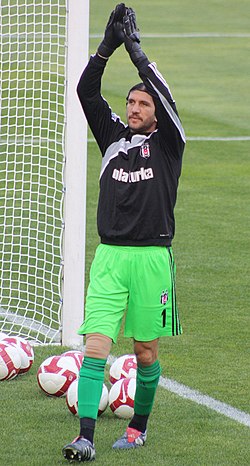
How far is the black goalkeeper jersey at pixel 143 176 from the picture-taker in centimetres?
627

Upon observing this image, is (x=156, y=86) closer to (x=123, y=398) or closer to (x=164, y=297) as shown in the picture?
(x=164, y=297)

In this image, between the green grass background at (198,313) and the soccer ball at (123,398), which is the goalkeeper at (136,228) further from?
the soccer ball at (123,398)

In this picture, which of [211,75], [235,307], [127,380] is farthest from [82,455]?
[211,75]

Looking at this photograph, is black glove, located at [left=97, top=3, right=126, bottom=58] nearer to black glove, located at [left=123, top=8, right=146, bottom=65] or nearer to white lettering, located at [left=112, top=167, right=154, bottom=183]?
black glove, located at [left=123, top=8, right=146, bottom=65]

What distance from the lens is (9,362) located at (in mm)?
7734

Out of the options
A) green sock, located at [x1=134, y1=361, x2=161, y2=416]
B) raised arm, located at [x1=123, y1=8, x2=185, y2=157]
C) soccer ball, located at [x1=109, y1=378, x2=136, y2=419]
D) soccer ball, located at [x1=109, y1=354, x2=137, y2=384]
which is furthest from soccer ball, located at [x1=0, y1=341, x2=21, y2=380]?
raised arm, located at [x1=123, y1=8, x2=185, y2=157]

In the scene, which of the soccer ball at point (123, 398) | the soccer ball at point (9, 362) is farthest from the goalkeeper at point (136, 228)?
the soccer ball at point (9, 362)

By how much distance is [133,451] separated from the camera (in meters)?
6.43

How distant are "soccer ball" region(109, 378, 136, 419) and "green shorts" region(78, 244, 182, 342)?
0.77 meters

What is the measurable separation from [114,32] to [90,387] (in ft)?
5.94

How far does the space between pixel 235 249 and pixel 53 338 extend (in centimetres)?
353

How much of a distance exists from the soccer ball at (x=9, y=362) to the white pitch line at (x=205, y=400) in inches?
36.2

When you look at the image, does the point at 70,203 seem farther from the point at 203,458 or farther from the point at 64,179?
the point at 203,458

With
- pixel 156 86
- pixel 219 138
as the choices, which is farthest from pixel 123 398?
pixel 219 138
